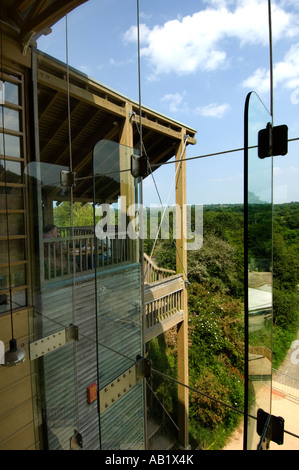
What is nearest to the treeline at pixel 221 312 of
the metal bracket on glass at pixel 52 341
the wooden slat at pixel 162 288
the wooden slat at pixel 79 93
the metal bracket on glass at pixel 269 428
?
the wooden slat at pixel 162 288

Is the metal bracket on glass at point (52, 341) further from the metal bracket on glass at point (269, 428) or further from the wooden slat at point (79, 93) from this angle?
the wooden slat at point (79, 93)

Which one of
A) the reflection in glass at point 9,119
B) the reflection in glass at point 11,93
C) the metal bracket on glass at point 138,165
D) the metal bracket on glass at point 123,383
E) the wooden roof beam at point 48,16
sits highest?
the wooden roof beam at point 48,16

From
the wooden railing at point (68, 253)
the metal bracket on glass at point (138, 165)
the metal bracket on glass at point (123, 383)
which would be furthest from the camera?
the wooden railing at point (68, 253)

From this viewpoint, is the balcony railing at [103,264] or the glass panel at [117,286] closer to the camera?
the glass panel at [117,286]

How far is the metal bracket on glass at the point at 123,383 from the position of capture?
1.06 m

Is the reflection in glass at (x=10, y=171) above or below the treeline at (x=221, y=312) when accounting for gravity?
above

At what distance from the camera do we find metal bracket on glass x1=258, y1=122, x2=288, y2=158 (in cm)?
64

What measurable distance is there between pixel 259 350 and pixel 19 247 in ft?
5.86

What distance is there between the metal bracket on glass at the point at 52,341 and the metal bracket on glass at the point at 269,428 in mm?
1663

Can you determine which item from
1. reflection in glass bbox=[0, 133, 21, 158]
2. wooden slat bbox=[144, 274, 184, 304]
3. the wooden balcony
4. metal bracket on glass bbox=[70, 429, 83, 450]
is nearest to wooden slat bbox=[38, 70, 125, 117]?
reflection in glass bbox=[0, 133, 21, 158]

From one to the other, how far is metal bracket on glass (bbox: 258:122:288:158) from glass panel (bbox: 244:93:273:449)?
2cm

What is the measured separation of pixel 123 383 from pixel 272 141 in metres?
1.20

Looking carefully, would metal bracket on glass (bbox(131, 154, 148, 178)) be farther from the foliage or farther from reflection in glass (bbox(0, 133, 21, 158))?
reflection in glass (bbox(0, 133, 21, 158))

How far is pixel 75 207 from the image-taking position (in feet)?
7.47
